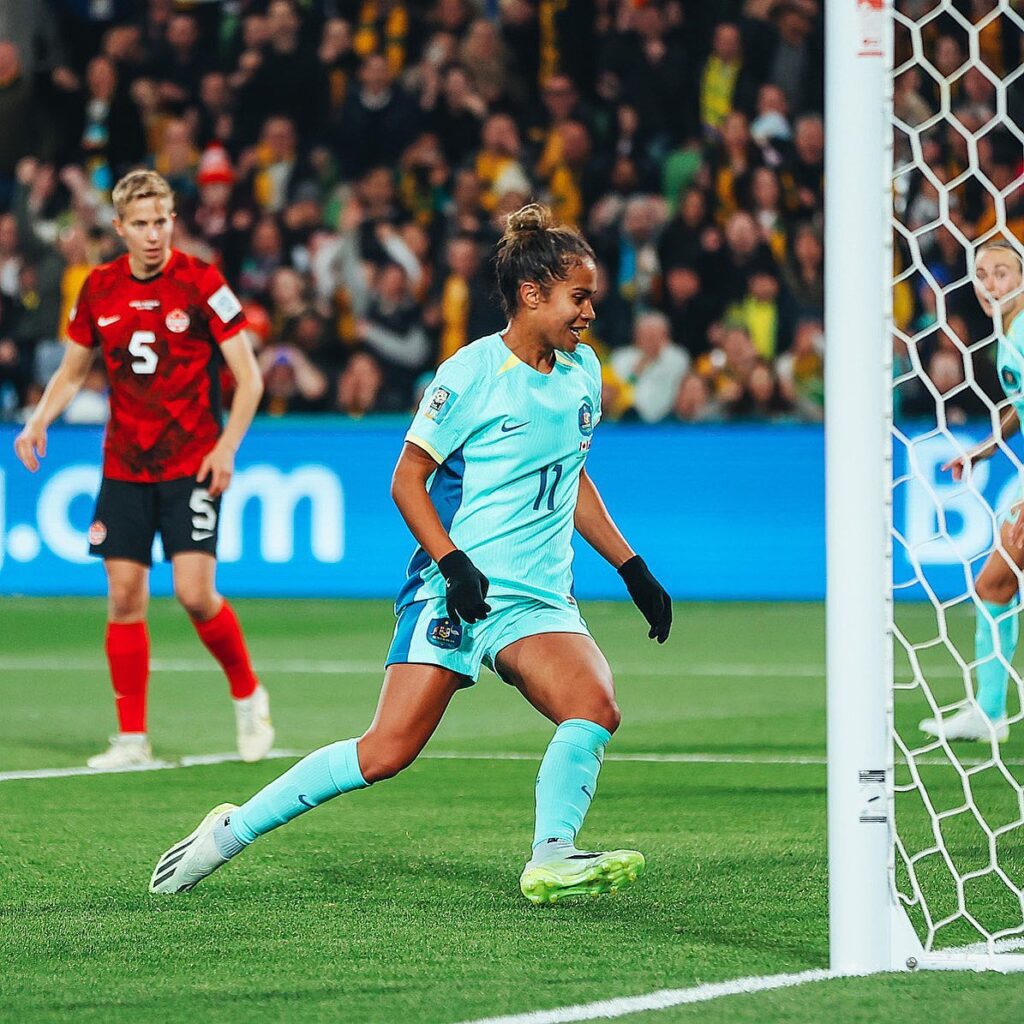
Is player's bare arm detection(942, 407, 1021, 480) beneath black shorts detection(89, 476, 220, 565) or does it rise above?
above

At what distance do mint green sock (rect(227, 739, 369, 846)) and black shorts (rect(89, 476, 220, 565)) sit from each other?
2.57 metres

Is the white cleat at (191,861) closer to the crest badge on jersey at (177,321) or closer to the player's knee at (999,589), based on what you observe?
the crest badge on jersey at (177,321)

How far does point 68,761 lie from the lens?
7.46 m

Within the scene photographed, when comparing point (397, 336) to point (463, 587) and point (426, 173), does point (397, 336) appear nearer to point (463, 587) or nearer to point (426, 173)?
point (426, 173)

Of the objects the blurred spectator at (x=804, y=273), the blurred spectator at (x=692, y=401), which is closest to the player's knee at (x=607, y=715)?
the blurred spectator at (x=692, y=401)

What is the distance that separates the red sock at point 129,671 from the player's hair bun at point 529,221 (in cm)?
297

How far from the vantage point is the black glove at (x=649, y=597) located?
5105 millimetres

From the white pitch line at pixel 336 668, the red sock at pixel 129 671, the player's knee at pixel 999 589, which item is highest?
the player's knee at pixel 999 589

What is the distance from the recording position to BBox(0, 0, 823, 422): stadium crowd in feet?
47.6

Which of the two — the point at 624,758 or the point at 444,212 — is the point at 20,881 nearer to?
the point at 624,758

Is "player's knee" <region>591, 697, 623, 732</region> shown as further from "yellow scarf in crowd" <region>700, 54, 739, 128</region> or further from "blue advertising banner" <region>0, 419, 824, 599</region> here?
"yellow scarf in crowd" <region>700, 54, 739, 128</region>

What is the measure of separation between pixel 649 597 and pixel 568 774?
1.69ft

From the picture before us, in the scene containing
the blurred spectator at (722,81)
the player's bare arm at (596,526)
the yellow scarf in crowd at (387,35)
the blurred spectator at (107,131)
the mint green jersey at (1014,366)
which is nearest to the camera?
the player's bare arm at (596,526)

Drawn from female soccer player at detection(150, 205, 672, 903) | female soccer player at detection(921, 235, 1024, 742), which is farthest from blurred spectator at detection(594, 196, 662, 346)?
female soccer player at detection(150, 205, 672, 903)
